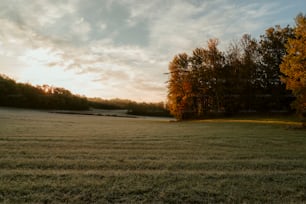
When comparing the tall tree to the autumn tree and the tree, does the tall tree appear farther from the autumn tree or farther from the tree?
the tree

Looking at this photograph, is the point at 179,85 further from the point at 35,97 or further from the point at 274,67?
the point at 35,97

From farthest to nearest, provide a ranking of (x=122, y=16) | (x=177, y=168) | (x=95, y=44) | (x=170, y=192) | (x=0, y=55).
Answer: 1. (x=0, y=55)
2. (x=95, y=44)
3. (x=122, y=16)
4. (x=177, y=168)
5. (x=170, y=192)

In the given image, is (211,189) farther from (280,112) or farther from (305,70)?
(280,112)

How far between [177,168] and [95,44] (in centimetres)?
2089

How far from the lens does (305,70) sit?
52.4 ft

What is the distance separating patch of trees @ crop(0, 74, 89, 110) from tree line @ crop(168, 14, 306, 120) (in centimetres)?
2969

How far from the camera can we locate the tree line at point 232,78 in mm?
29375

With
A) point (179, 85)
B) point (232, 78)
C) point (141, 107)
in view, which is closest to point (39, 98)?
point (141, 107)

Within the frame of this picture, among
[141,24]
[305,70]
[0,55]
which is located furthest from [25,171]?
[0,55]

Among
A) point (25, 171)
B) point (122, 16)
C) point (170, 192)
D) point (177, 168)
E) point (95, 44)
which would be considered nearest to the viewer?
point (170, 192)

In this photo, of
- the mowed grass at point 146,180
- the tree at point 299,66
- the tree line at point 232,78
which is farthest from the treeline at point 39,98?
the mowed grass at point 146,180

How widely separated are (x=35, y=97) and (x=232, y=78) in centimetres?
4162

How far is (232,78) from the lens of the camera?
99.1 ft

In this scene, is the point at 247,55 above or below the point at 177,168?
above
